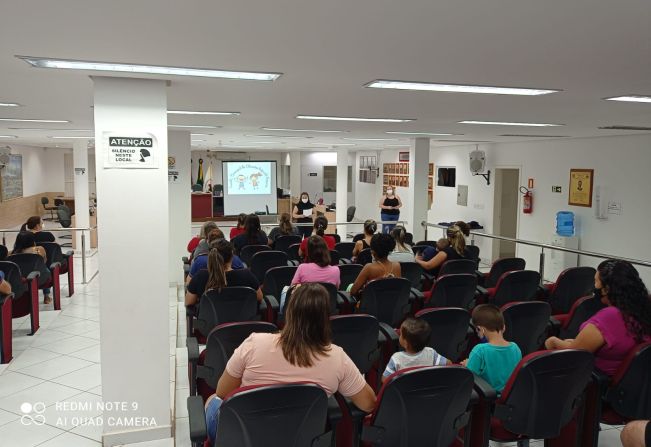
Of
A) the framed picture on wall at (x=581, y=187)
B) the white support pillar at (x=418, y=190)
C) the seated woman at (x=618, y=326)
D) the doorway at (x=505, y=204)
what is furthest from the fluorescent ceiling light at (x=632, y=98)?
the doorway at (x=505, y=204)

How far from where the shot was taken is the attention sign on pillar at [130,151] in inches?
143

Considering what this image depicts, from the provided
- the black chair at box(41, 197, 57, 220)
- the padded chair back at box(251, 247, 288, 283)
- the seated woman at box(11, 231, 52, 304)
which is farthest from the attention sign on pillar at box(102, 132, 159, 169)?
the black chair at box(41, 197, 57, 220)

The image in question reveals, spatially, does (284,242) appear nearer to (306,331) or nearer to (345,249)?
(345,249)

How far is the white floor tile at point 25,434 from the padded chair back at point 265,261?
2.65 meters

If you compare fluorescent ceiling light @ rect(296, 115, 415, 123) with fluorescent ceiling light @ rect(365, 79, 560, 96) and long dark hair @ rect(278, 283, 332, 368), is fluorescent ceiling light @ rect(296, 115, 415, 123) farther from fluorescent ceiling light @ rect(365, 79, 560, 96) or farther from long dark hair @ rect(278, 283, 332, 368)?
long dark hair @ rect(278, 283, 332, 368)

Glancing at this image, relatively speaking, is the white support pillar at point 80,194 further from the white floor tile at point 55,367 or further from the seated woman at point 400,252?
the seated woman at point 400,252

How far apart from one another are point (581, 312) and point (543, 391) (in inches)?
61.7

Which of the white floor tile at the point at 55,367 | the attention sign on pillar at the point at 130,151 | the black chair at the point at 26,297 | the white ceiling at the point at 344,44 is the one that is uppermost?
the white ceiling at the point at 344,44

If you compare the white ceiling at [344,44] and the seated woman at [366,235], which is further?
the seated woman at [366,235]

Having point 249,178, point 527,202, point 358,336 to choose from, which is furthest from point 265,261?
point 249,178

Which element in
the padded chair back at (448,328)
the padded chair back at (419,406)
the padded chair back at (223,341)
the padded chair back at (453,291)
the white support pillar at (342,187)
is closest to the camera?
the padded chair back at (419,406)

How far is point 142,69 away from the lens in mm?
3432

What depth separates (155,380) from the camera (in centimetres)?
383

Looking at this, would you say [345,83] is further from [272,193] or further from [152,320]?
[272,193]
